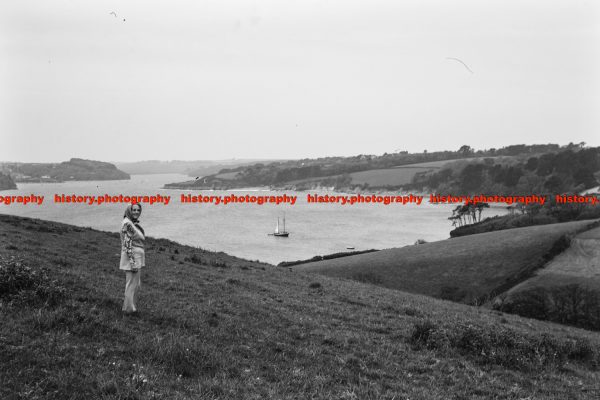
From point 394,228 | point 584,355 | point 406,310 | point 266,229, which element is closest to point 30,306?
point 406,310

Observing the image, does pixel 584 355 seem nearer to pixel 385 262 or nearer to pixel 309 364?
pixel 309 364

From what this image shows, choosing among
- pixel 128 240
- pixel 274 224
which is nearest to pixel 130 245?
pixel 128 240

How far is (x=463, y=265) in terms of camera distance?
51.1 m

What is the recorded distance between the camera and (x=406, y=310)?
20547 millimetres

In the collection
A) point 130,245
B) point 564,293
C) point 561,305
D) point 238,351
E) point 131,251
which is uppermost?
point 130,245

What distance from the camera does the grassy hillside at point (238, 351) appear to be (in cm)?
849

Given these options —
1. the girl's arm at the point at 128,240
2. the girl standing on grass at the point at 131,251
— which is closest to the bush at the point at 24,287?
the girl standing on grass at the point at 131,251

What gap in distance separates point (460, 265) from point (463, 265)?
1.04 feet

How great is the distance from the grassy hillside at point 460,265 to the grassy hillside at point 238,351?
1146 inches

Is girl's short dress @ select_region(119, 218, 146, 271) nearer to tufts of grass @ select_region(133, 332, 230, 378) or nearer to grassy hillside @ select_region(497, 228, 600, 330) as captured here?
tufts of grass @ select_region(133, 332, 230, 378)

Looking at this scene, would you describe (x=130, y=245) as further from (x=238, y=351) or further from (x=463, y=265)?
(x=463, y=265)

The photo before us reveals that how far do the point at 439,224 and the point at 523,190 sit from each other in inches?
3007

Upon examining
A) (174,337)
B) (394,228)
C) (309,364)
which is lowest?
(394,228)

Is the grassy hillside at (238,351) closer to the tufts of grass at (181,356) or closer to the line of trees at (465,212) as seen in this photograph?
the tufts of grass at (181,356)
